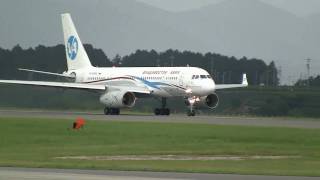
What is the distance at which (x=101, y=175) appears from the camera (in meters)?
25.0

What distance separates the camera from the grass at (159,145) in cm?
2900

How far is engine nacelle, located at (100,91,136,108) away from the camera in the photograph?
71438 mm

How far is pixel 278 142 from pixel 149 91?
33.9 meters

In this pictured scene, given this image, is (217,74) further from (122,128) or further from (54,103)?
(122,128)

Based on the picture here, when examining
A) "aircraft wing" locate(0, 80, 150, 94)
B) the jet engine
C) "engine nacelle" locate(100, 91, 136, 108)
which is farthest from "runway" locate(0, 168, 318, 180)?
"aircraft wing" locate(0, 80, 150, 94)

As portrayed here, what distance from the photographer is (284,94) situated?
291ft

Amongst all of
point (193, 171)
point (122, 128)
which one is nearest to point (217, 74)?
point (122, 128)

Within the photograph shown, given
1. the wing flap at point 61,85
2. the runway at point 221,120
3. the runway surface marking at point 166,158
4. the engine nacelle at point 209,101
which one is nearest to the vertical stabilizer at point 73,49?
the wing flap at point 61,85

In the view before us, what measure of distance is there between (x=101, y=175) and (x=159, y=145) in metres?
13.9

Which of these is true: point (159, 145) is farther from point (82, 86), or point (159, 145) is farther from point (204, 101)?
point (82, 86)

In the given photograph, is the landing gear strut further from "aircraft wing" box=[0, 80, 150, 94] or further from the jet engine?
"aircraft wing" box=[0, 80, 150, 94]

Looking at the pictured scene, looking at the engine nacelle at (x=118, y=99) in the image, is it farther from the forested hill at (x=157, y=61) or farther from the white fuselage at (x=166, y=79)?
the forested hill at (x=157, y=61)

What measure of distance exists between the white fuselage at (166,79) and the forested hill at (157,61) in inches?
1788

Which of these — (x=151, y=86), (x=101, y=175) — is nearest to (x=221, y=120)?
(x=151, y=86)
